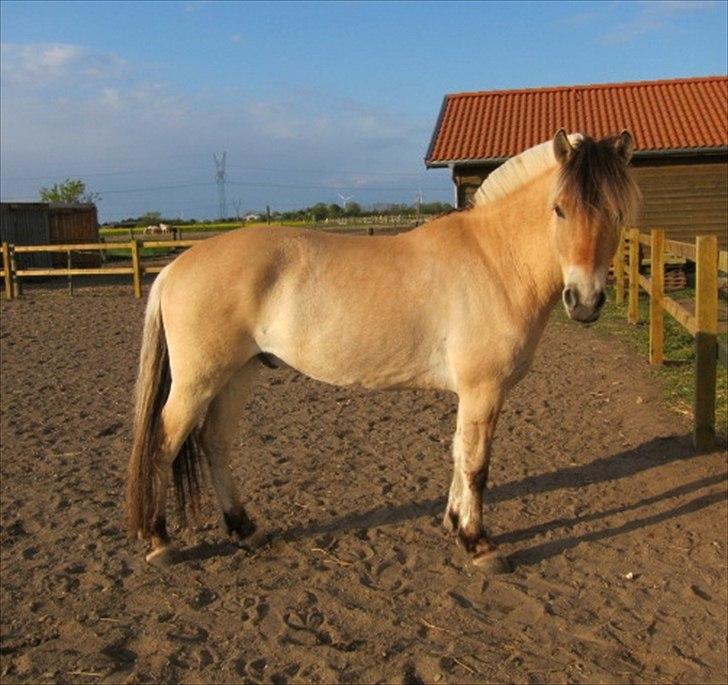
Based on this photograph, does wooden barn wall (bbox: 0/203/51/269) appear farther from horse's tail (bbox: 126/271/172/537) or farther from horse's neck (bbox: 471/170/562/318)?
horse's neck (bbox: 471/170/562/318)

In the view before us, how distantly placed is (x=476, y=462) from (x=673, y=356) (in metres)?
5.48

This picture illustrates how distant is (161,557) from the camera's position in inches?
151

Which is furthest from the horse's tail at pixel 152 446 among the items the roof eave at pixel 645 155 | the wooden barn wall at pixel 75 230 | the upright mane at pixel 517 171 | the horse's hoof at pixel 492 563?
the wooden barn wall at pixel 75 230

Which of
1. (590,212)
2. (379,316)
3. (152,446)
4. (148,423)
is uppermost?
(590,212)

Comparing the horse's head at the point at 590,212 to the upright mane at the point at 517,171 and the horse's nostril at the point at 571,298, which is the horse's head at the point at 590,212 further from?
the upright mane at the point at 517,171

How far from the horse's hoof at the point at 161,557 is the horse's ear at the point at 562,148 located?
273 cm

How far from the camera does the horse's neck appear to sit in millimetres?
3709

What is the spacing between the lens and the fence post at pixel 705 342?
17.5 ft

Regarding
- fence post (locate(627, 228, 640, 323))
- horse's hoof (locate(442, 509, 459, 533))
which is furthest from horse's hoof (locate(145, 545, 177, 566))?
fence post (locate(627, 228, 640, 323))

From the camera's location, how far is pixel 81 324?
1251cm

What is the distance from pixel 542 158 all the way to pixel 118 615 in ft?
9.62

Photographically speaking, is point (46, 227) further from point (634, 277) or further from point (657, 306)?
point (657, 306)

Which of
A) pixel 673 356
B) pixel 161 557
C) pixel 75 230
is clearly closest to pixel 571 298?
pixel 161 557

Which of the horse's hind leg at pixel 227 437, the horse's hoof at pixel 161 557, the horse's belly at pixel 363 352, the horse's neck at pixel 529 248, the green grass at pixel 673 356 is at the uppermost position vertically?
the horse's neck at pixel 529 248
